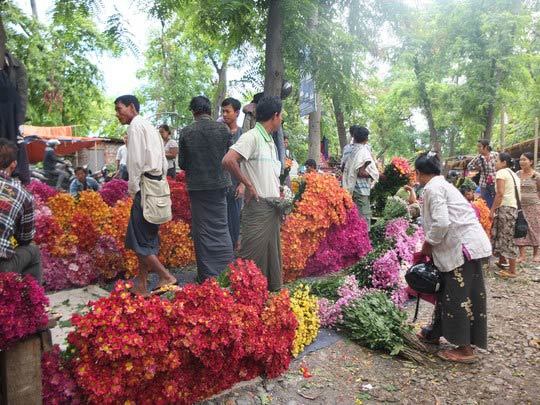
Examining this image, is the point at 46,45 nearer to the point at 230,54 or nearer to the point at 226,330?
the point at 230,54

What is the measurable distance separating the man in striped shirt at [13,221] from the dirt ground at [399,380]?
1.63 meters

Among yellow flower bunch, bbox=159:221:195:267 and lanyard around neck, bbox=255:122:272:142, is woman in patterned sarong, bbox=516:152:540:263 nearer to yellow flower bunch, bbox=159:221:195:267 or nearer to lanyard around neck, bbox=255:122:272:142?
lanyard around neck, bbox=255:122:272:142

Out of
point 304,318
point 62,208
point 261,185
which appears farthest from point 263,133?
point 62,208

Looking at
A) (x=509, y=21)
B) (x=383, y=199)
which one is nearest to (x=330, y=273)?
(x=383, y=199)

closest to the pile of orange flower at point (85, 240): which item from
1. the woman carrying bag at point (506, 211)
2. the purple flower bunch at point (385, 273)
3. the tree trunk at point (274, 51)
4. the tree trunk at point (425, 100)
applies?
the tree trunk at point (274, 51)

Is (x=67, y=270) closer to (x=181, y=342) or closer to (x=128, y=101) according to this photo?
(x=128, y=101)

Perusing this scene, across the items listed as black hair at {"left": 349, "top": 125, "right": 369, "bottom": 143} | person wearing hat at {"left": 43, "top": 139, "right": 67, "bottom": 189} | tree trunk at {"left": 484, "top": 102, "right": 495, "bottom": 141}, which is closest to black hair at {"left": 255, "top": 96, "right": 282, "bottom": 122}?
black hair at {"left": 349, "top": 125, "right": 369, "bottom": 143}

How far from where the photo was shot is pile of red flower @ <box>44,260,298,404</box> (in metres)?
2.52

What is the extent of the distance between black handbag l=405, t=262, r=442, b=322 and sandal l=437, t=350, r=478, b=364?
54 centimetres

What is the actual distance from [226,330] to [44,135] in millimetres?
20393

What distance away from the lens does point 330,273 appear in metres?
6.16

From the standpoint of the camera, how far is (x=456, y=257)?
386 centimetres

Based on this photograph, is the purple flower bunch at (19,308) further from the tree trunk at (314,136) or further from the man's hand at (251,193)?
the tree trunk at (314,136)

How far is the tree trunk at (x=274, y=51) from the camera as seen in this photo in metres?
5.89
